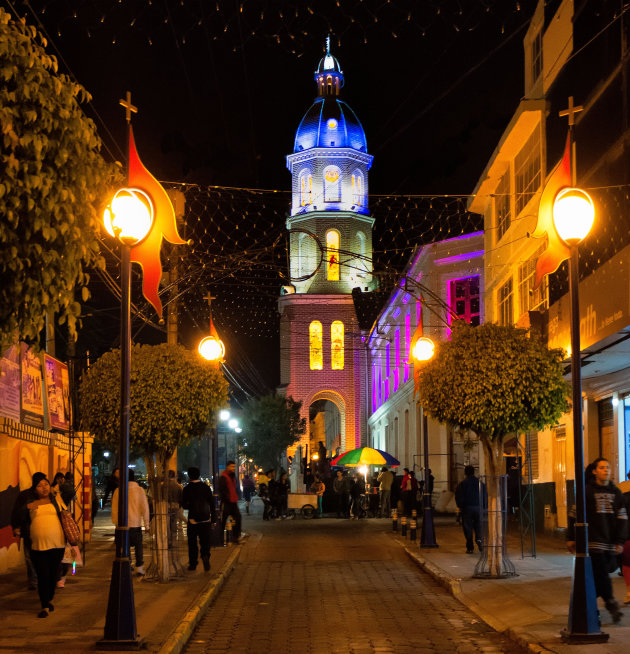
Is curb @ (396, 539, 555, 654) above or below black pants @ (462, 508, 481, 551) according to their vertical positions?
below

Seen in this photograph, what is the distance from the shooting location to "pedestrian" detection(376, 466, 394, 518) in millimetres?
36344

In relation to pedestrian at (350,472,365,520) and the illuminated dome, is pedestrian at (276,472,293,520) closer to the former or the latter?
pedestrian at (350,472,365,520)

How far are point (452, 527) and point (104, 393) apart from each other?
16601 mm

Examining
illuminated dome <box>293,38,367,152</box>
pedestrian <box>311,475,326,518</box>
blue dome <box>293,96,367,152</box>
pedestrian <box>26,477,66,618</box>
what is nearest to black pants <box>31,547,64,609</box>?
pedestrian <box>26,477,66,618</box>

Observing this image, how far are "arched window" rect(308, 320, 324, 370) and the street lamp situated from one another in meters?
60.1

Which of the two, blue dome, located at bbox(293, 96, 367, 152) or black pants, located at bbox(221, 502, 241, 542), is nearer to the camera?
black pants, located at bbox(221, 502, 241, 542)

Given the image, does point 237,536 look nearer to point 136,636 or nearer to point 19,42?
point 136,636

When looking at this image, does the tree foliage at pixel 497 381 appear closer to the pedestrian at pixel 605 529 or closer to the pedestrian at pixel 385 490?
the pedestrian at pixel 605 529

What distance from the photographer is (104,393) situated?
16.4 meters

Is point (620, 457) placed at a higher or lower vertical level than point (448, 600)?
higher

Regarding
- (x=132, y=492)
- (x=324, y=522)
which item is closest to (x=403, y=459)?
(x=324, y=522)

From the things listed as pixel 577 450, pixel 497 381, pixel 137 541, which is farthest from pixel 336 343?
pixel 577 450

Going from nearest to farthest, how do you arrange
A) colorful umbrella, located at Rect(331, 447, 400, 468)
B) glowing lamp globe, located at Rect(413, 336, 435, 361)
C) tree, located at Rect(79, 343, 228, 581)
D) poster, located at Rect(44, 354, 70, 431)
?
tree, located at Rect(79, 343, 228, 581)
glowing lamp globe, located at Rect(413, 336, 435, 361)
poster, located at Rect(44, 354, 70, 431)
colorful umbrella, located at Rect(331, 447, 400, 468)

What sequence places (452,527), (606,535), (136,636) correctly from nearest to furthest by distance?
1. (136,636)
2. (606,535)
3. (452,527)
